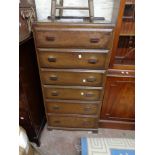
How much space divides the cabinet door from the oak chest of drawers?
14 cm

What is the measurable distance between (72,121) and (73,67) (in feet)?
2.18

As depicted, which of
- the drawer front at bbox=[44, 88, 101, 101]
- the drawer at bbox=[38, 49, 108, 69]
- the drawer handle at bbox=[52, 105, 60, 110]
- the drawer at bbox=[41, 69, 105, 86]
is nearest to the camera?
the drawer at bbox=[38, 49, 108, 69]

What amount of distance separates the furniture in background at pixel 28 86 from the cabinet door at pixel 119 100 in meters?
0.70

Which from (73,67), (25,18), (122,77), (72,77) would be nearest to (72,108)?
(72,77)

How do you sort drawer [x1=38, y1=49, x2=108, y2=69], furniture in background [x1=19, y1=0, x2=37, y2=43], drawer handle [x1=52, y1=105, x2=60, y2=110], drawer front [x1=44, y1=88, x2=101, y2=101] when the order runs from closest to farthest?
furniture in background [x1=19, y1=0, x2=37, y2=43] → drawer [x1=38, y1=49, x2=108, y2=69] → drawer front [x1=44, y1=88, x2=101, y2=101] → drawer handle [x1=52, y1=105, x2=60, y2=110]

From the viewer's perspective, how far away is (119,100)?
1584 mm

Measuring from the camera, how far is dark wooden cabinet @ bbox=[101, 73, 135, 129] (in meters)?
1.47

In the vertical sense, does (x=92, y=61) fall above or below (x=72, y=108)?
above

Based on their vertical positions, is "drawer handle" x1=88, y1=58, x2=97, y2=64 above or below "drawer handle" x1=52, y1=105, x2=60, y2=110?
above

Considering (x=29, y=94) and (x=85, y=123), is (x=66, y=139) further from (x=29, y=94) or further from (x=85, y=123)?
(x=29, y=94)

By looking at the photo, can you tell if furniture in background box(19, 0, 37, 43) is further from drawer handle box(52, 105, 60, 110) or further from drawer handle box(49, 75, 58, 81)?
drawer handle box(52, 105, 60, 110)

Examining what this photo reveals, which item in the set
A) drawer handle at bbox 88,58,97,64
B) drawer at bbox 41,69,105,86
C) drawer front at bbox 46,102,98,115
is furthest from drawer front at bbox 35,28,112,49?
drawer front at bbox 46,102,98,115
